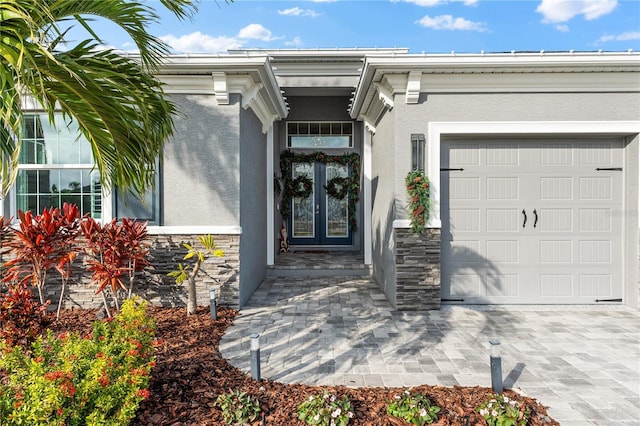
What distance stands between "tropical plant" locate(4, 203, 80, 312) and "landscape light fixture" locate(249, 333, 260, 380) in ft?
10.1

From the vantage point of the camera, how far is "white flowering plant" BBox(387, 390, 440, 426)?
7.89 ft

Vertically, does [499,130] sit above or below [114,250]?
above

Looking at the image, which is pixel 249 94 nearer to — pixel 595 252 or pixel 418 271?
pixel 418 271

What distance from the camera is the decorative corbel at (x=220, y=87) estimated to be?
4.98m

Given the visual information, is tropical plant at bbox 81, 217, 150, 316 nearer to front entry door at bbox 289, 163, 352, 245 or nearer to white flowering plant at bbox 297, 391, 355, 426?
white flowering plant at bbox 297, 391, 355, 426

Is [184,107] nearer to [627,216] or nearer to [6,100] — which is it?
[6,100]

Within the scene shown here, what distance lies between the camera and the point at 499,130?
17.0 feet

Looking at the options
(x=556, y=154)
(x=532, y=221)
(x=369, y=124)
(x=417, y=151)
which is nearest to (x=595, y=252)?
(x=532, y=221)

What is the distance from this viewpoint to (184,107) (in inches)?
204

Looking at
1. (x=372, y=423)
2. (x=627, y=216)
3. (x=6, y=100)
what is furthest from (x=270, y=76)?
(x=627, y=216)

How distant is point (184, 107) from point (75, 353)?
12.6ft

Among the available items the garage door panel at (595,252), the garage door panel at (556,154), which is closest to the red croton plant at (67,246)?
the garage door panel at (556,154)

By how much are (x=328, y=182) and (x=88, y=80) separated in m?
7.88

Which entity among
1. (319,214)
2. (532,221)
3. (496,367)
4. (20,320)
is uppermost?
(319,214)
